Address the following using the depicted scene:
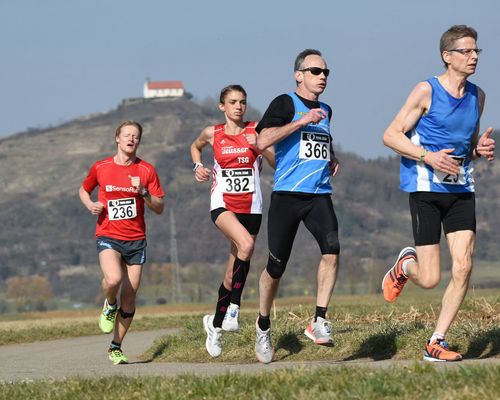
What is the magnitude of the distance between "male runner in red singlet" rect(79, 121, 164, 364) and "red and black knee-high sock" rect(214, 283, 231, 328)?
40.8 inches

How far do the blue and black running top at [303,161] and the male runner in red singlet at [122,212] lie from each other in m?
2.38

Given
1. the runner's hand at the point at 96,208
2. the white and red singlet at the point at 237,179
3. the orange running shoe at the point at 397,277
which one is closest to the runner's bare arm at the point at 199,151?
the white and red singlet at the point at 237,179

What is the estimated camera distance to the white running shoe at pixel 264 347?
38.1 ft

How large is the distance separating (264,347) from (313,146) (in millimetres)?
2024

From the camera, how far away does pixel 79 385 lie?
8430 millimetres

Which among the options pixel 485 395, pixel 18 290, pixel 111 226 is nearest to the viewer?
pixel 485 395

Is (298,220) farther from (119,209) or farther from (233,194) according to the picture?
(119,209)

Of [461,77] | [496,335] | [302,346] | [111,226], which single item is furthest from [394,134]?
[111,226]

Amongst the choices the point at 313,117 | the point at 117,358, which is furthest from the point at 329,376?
the point at 117,358

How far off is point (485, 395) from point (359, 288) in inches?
5850

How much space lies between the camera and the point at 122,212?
1316 centimetres

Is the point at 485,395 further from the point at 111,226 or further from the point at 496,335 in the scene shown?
the point at 111,226

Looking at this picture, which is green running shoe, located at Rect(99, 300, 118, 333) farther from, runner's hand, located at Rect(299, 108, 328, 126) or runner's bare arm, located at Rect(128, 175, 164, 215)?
runner's hand, located at Rect(299, 108, 328, 126)

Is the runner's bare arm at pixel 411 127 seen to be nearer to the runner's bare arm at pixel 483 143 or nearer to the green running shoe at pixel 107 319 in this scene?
the runner's bare arm at pixel 483 143
